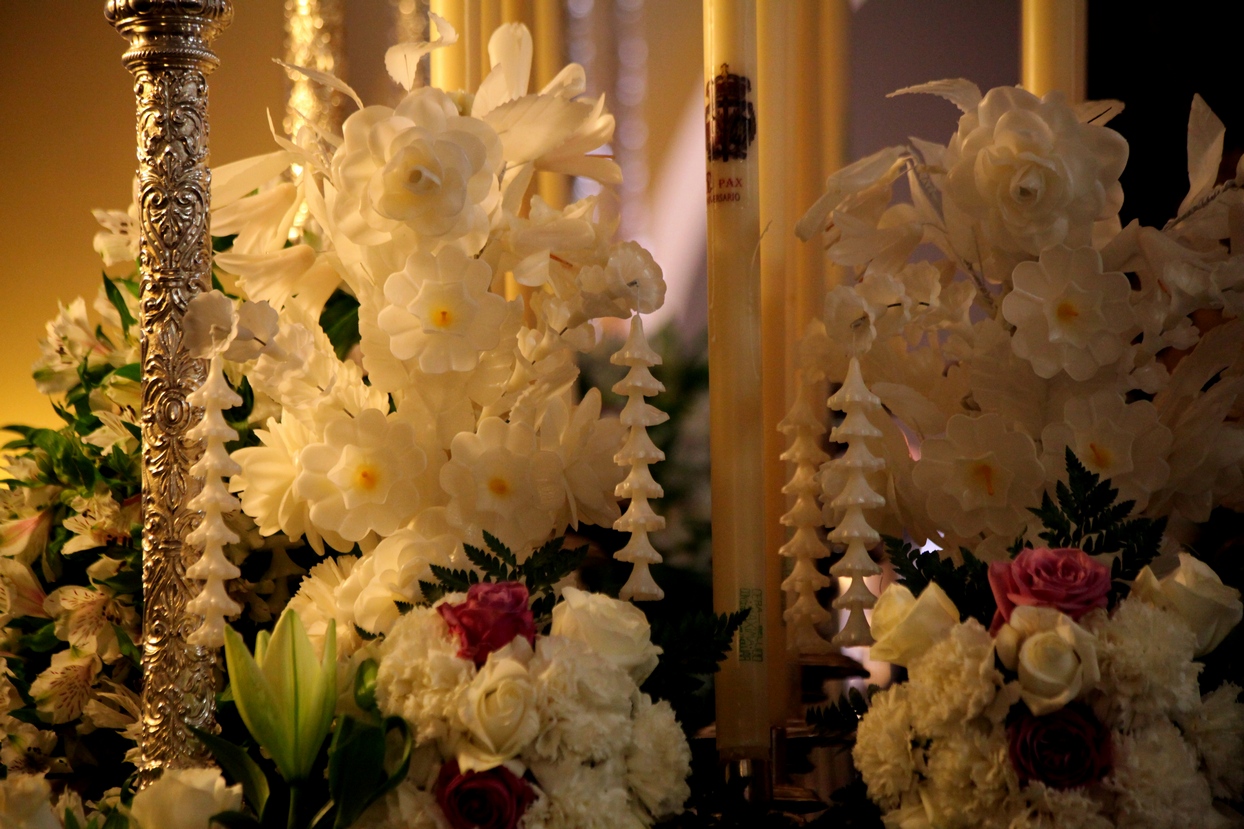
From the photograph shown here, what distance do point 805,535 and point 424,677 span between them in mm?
252

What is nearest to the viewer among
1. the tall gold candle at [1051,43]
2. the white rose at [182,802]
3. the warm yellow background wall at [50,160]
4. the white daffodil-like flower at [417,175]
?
the white rose at [182,802]

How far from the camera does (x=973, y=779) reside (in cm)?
44

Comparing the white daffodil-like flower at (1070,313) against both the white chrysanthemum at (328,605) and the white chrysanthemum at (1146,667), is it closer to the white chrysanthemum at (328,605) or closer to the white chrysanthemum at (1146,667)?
the white chrysanthemum at (1146,667)

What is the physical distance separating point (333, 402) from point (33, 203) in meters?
0.62

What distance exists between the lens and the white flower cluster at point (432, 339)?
535 mm

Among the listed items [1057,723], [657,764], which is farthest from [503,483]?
[1057,723]

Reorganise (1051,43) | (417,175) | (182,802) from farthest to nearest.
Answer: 1. (1051,43)
2. (417,175)
3. (182,802)

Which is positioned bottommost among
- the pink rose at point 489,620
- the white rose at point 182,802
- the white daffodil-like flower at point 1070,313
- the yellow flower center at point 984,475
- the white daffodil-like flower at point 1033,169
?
the white rose at point 182,802

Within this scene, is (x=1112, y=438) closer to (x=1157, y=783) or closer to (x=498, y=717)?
(x=1157, y=783)

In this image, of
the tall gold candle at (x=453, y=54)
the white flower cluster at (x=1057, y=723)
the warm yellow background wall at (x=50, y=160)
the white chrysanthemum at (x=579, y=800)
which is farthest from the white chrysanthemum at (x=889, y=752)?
the warm yellow background wall at (x=50, y=160)

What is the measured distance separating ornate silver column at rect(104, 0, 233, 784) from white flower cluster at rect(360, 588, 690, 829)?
0.43 feet

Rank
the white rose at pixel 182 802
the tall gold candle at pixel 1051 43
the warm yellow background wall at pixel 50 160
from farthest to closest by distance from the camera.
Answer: the warm yellow background wall at pixel 50 160 < the tall gold candle at pixel 1051 43 < the white rose at pixel 182 802

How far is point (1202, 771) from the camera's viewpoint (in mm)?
457

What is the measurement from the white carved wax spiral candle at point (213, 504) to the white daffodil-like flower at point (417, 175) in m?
0.11
